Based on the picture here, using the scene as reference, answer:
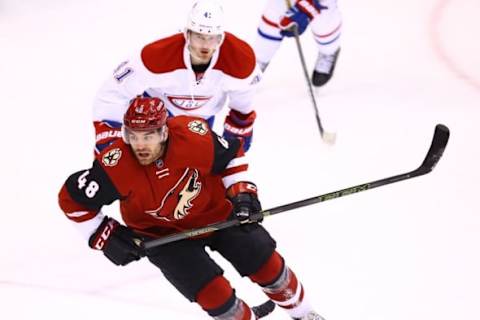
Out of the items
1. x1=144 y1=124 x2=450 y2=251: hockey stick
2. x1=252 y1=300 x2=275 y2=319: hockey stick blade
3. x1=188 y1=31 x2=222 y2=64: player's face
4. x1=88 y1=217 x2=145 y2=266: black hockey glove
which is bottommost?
x1=252 y1=300 x2=275 y2=319: hockey stick blade

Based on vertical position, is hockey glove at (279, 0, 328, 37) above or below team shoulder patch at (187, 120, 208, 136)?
below

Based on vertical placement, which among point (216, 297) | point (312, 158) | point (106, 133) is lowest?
point (312, 158)

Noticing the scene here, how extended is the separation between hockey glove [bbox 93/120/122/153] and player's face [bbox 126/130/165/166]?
64cm

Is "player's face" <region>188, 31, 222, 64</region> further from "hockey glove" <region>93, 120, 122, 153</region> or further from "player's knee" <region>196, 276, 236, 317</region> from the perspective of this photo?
"player's knee" <region>196, 276, 236, 317</region>

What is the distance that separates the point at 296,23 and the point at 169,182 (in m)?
2.04

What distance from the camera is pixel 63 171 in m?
3.95

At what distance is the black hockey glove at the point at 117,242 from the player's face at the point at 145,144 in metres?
0.26

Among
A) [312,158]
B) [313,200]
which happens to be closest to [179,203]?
[313,200]

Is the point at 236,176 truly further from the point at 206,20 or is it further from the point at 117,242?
the point at 206,20

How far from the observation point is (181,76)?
3043mm

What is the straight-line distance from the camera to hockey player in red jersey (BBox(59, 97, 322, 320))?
95.0 inches

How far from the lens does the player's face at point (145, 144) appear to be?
2.34 meters

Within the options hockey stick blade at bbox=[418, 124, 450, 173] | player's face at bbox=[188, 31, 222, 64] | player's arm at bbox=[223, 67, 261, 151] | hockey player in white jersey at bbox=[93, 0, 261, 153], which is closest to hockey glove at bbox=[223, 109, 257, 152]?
player's arm at bbox=[223, 67, 261, 151]

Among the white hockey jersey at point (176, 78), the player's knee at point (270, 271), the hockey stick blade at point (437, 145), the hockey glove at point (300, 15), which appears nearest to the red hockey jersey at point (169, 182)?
the player's knee at point (270, 271)
